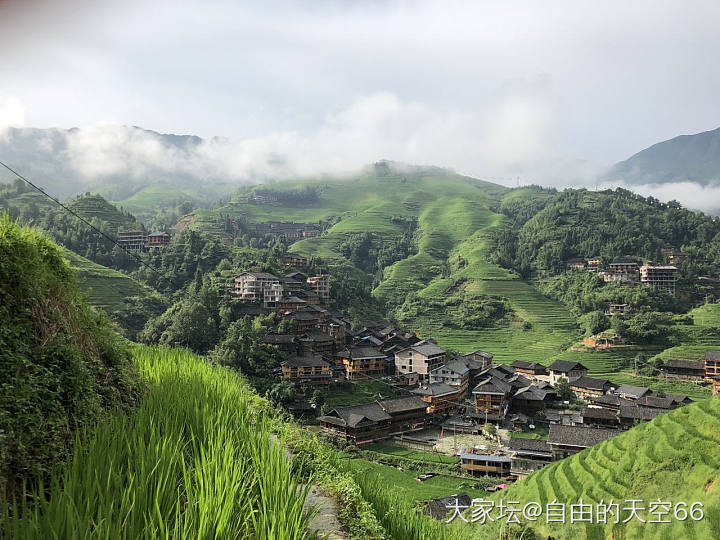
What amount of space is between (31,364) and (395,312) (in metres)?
53.3

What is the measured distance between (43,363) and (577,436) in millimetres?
23317

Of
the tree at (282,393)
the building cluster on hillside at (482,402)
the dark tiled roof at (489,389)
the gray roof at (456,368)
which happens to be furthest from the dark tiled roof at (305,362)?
the dark tiled roof at (489,389)

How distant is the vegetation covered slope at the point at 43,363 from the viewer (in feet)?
7.77

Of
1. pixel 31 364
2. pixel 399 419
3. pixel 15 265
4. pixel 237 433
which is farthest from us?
pixel 399 419

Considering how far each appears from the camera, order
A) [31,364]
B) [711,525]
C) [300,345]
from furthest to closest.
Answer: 1. [300,345]
2. [711,525]
3. [31,364]

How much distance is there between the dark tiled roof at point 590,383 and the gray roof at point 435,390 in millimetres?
10779

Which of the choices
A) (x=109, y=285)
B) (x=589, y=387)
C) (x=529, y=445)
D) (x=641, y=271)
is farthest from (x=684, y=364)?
(x=109, y=285)

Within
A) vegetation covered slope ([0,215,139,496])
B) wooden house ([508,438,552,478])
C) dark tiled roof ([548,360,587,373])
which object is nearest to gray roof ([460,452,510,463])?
wooden house ([508,438,552,478])

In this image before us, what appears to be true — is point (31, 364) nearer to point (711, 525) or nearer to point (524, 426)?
point (711, 525)

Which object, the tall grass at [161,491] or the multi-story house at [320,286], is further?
the multi-story house at [320,286]

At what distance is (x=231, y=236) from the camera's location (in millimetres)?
72062

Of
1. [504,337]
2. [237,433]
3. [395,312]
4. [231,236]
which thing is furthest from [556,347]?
[231,236]

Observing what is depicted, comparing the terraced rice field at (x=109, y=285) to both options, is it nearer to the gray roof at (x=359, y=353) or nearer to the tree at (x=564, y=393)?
the gray roof at (x=359, y=353)

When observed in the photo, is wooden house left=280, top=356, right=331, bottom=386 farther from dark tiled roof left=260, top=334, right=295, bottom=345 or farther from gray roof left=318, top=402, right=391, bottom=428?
gray roof left=318, top=402, right=391, bottom=428
